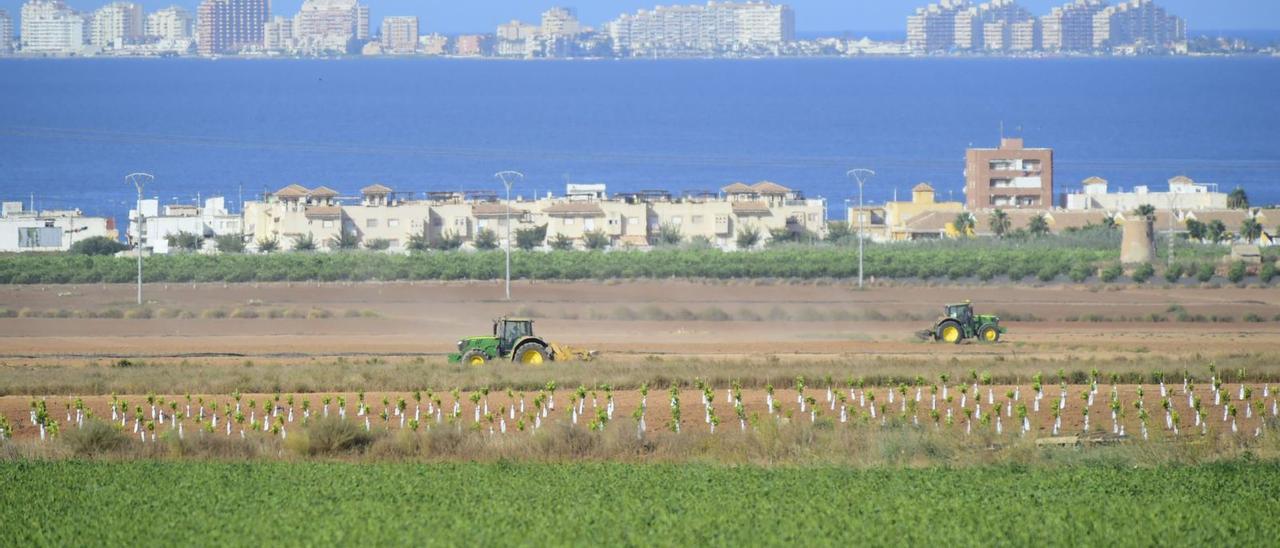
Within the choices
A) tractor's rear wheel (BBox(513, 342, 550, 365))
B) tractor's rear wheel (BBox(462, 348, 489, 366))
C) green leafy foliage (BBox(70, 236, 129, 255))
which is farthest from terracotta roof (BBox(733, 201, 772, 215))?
tractor's rear wheel (BBox(513, 342, 550, 365))

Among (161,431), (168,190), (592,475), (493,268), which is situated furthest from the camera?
(168,190)

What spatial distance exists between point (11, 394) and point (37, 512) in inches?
500

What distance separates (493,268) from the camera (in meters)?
62.2

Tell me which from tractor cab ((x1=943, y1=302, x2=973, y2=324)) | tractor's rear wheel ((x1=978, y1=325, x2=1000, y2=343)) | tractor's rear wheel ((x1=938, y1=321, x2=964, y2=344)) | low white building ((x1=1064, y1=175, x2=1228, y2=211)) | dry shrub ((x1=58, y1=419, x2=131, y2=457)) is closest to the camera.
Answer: dry shrub ((x1=58, y1=419, x2=131, y2=457))

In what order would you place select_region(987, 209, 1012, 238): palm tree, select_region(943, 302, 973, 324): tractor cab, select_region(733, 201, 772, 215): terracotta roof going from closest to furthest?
1. select_region(943, 302, 973, 324): tractor cab
2. select_region(987, 209, 1012, 238): palm tree
3. select_region(733, 201, 772, 215): terracotta roof

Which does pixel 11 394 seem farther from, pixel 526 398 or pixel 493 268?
pixel 493 268

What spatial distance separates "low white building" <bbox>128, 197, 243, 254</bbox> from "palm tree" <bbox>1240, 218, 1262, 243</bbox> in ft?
140

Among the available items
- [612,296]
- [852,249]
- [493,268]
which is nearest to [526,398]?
[612,296]

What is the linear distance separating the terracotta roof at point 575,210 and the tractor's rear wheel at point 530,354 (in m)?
42.8

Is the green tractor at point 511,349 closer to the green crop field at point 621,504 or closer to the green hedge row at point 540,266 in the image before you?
the green crop field at point 621,504

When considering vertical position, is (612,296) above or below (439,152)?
below

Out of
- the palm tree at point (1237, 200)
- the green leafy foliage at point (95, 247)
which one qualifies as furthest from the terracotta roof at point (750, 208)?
the green leafy foliage at point (95, 247)

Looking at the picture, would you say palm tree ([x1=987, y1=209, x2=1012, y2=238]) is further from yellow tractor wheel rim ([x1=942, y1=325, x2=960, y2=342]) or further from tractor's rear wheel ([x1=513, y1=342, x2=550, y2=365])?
tractor's rear wheel ([x1=513, y1=342, x2=550, y2=365])

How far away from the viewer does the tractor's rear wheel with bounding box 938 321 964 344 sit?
139 ft
